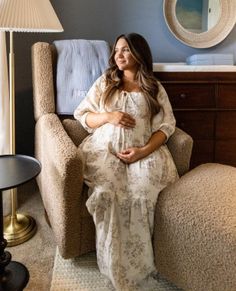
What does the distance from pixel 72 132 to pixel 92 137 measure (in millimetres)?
151

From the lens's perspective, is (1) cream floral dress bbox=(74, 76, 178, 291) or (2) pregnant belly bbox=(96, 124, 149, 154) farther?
(2) pregnant belly bbox=(96, 124, 149, 154)

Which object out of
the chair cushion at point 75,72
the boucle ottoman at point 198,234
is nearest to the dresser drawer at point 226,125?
the boucle ottoman at point 198,234

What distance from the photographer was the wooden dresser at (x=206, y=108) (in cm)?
176

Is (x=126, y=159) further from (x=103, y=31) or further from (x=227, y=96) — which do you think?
(x=103, y=31)

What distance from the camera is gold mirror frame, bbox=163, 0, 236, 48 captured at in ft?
6.56

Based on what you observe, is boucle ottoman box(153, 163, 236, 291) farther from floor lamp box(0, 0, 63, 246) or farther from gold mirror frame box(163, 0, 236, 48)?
gold mirror frame box(163, 0, 236, 48)

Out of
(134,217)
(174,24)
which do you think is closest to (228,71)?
(174,24)

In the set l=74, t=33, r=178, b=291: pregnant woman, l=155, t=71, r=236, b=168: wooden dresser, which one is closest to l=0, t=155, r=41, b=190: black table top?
l=74, t=33, r=178, b=291: pregnant woman

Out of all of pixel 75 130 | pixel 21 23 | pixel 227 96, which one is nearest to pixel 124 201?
pixel 75 130

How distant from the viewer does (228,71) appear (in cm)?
176

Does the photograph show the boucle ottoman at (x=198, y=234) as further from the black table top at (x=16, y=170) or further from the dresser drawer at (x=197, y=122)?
the dresser drawer at (x=197, y=122)

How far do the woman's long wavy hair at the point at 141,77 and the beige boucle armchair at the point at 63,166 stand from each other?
22 centimetres

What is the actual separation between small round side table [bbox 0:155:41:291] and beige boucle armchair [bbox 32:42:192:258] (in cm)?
11

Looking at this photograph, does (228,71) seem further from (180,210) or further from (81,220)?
(81,220)
